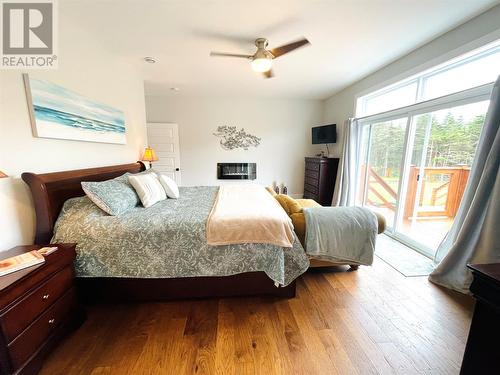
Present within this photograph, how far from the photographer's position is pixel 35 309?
1140 mm

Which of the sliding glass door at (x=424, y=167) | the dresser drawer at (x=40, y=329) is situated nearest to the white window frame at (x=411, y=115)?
the sliding glass door at (x=424, y=167)

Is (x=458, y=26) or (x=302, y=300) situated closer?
(x=302, y=300)

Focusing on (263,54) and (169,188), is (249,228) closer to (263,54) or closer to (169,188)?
(169,188)

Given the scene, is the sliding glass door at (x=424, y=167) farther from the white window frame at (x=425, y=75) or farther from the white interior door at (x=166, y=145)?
the white interior door at (x=166, y=145)

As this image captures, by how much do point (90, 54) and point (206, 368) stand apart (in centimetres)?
313

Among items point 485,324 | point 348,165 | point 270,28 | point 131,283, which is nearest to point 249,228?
point 131,283

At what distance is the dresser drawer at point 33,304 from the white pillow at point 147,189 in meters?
0.85

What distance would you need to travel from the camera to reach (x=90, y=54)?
2.23m

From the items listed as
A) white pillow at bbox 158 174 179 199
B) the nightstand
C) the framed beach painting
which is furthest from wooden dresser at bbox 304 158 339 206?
the nightstand

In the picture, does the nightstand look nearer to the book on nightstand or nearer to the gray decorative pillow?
the book on nightstand

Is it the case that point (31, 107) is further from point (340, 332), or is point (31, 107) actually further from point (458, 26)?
point (458, 26)

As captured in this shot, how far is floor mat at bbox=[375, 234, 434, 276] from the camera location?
2239mm

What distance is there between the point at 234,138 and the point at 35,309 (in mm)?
4369

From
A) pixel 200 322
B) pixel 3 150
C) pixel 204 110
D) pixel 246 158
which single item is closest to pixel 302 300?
pixel 200 322
